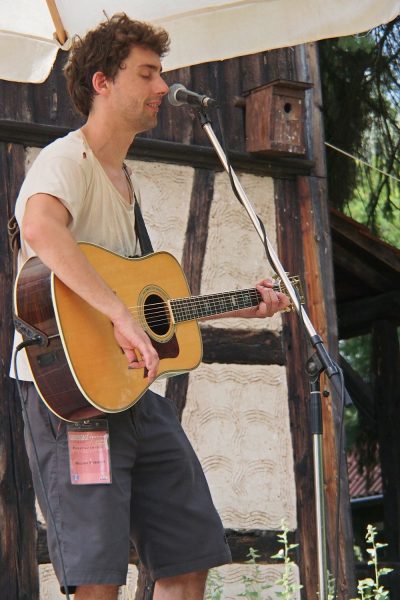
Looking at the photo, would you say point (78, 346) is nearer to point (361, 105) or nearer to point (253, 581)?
point (253, 581)

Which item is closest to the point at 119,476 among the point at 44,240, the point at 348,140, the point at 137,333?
the point at 137,333

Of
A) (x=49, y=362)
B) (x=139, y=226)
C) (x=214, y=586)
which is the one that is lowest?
(x=214, y=586)

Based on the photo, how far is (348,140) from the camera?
802cm

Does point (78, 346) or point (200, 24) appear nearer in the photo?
point (78, 346)

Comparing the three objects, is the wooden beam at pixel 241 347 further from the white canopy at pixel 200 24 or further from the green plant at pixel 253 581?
the white canopy at pixel 200 24

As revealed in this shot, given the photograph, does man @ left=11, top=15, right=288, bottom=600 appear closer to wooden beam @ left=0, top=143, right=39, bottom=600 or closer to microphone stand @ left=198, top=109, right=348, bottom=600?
microphone stand @ left=198, top=109, right=348, bottom=600

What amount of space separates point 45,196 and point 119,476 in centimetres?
80

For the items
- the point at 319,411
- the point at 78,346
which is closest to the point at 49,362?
the point at 78,346

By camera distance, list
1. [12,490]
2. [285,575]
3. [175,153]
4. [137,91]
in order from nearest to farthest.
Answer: [137,91] < [285,575] < [12,490] < [175,153]

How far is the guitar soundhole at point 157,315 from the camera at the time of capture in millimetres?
3385

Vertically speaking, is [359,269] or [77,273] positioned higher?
[359,269]

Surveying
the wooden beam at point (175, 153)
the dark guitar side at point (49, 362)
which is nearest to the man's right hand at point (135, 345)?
the dark guitar side at point (49, 362)

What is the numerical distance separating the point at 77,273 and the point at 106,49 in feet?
2.67

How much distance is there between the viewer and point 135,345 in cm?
302
